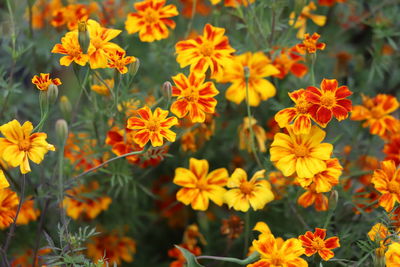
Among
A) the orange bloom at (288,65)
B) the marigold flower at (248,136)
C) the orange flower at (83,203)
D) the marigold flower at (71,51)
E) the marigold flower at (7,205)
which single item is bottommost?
the orange flower at (83,203)

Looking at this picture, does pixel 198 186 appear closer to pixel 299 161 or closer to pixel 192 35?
pixel 299 161

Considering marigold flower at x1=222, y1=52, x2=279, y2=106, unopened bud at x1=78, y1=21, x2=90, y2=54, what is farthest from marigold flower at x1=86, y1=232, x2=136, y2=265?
unopened bud at x1=78, y1=21, x2=90, y2=54

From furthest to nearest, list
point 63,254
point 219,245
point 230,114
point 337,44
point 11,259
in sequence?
point 337,44
point 230,114
point 219,245
point 11,259
point 63,254

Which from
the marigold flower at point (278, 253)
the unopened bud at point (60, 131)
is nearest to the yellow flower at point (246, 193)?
the marigold flower at point (278, 253)

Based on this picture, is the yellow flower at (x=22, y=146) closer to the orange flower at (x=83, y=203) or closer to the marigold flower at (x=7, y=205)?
the marigold flower at (x=7, y=205)

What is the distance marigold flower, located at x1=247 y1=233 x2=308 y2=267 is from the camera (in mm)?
853

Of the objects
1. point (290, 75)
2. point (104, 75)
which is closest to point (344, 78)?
point (290, 75)

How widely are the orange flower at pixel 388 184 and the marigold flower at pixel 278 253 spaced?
17 centimetres

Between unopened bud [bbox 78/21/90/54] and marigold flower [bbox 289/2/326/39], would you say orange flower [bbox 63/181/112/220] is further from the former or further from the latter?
marigold flower [bbox 289/2/326/39]

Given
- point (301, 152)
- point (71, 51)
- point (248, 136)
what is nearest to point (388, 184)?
point (301, 152)

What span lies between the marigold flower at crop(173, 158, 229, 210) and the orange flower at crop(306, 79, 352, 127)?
0.24 metres

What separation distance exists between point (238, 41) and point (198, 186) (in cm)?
37

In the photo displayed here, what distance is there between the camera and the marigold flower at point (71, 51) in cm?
92

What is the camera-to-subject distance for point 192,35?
147cm
